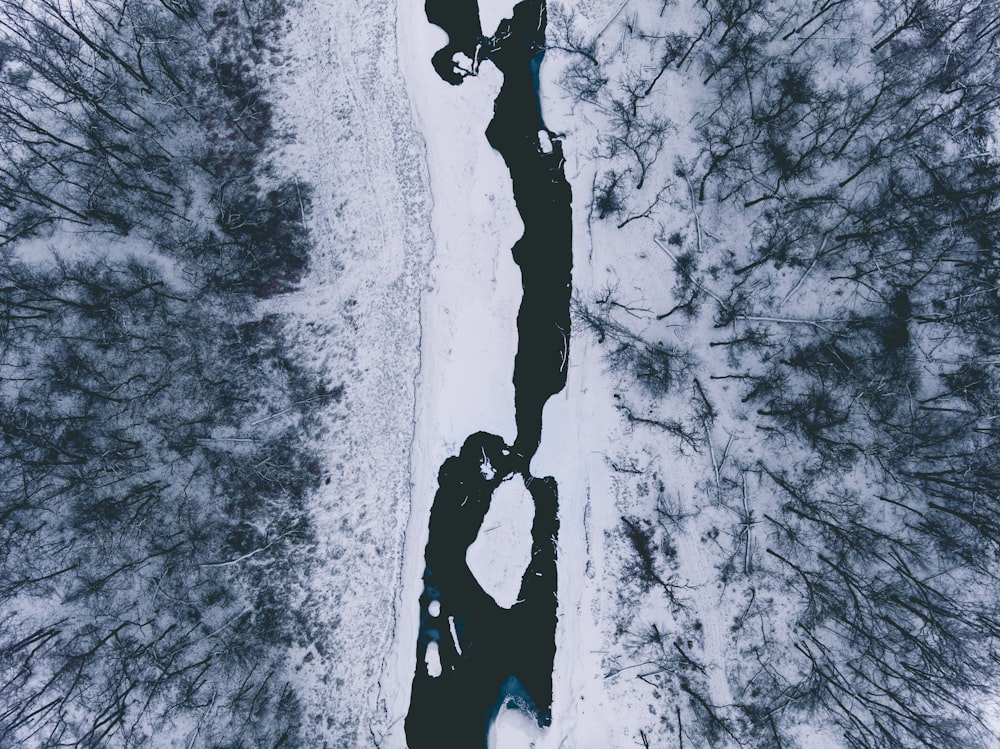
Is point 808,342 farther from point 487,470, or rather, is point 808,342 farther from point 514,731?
point 514,731

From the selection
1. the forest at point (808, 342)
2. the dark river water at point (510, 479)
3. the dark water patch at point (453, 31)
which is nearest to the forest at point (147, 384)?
the dark river water at point (510, 479)

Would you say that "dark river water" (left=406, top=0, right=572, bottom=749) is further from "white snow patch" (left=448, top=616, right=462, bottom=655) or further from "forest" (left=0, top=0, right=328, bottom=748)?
"forest" (left=0, top=0, right=328, bottom=748)

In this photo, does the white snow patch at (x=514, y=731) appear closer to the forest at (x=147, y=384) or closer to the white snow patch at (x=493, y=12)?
the forest at (x=147, y=384)

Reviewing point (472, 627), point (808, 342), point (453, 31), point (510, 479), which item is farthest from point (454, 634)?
point (453, 31)

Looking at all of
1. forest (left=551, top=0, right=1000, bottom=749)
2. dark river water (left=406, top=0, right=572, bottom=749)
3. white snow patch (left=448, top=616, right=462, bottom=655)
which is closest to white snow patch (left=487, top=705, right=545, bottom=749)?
dark river water (left=406, top=0, right=572, bottom=749)

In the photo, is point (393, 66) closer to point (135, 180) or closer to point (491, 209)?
point (491, 209)
